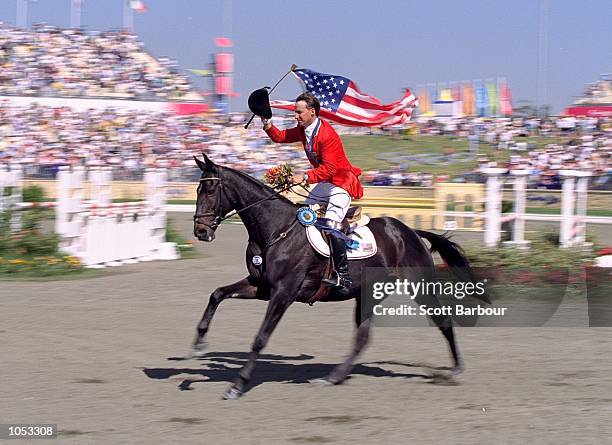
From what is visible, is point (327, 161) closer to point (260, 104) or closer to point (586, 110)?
point (260, 104)

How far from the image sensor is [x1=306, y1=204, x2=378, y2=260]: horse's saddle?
307 inches

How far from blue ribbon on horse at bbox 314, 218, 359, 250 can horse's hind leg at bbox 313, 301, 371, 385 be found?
2.02 ft

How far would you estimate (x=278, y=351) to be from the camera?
30.4 feet

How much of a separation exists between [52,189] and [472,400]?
76.9 ft

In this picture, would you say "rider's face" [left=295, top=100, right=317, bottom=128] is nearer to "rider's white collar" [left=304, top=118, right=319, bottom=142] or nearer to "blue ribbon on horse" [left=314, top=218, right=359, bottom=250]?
"rider's white collar" [left=304, top=118, right=319, bottom=142]

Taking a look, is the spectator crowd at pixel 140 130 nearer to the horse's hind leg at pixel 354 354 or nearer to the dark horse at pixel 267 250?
the horse's hind leg at pixel 354 354

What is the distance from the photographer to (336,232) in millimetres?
7906

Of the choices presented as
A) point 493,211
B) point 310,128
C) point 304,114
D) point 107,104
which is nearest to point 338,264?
point 310,128

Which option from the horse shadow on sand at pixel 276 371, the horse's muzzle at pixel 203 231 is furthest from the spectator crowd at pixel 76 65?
the horse's muzzle at pixel 203 231

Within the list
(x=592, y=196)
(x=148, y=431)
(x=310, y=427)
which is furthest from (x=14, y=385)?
(x=592, y=196)

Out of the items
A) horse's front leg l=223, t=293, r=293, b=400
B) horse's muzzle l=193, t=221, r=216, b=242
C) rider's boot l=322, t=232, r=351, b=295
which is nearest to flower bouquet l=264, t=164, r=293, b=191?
rider's boot l=322, t=232, r=351, b=295

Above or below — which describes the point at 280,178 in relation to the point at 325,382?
above

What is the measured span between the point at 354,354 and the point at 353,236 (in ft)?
3.45

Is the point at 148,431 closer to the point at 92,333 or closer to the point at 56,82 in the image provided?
the point at 92,333
